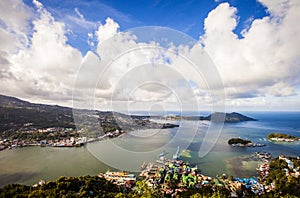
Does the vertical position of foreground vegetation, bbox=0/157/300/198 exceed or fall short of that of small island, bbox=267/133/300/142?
it falls short

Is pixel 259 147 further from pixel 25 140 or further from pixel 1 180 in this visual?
pixel 25 140

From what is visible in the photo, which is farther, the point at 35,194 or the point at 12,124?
the point at 12,124

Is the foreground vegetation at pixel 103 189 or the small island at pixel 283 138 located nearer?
the foreground vegetation at pixel 103 189

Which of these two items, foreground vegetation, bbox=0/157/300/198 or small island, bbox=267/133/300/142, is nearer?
foreground vegetation, bbox=0/157/300/198

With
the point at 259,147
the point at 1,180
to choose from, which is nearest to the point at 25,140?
the point at 1,180

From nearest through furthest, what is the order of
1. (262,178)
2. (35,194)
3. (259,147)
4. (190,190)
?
(35,194) < (190,190) < (262,178) < (259,147)

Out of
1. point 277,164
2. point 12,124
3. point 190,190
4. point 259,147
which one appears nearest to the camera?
point 190,190

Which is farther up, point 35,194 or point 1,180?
point 35,194

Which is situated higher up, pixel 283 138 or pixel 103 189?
pixel 283 138

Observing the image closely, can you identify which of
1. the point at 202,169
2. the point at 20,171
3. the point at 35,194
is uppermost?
the point at 35,194

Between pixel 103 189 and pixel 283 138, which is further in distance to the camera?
pixel 283 138

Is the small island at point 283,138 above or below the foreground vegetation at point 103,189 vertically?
above
